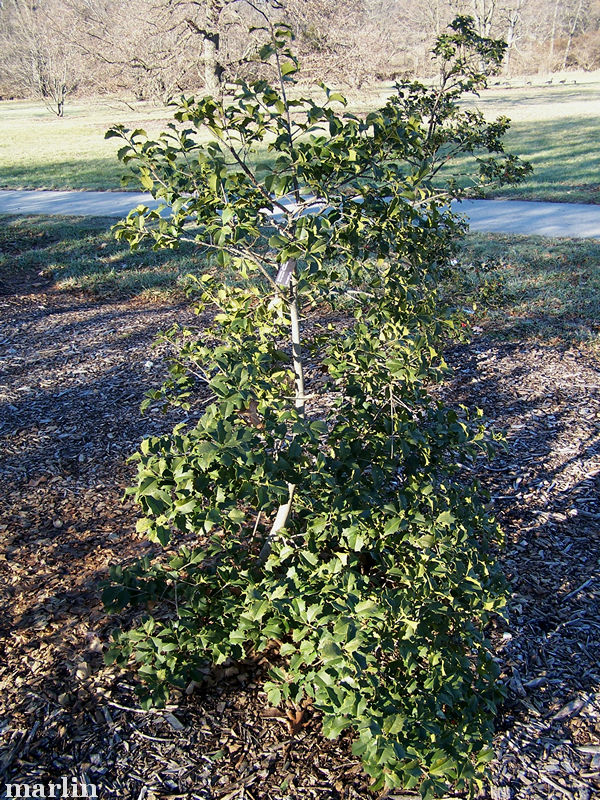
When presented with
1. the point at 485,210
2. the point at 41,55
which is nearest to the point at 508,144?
the point at 485,210

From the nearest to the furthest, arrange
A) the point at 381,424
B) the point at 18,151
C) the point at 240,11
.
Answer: the point at 381,424 < the point at 240,11 < the point at 18,151

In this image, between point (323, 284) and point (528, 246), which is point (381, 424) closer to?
point (323, 284)

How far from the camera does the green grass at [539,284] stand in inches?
214

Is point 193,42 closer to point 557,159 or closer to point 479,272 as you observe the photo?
point 557,159

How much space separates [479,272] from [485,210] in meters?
4.62

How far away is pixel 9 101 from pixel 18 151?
1067 inches

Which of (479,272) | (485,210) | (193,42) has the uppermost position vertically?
(193,42)

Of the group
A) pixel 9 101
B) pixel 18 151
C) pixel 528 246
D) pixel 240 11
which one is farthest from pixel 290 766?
pixel 9 101

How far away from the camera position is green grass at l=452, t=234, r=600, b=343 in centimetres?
544

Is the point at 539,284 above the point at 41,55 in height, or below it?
below

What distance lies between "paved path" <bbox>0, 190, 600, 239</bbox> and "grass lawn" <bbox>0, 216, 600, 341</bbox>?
0.63 metres

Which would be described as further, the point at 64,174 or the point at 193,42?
the point at 193,42

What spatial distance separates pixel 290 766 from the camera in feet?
6.49

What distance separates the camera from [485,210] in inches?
383
